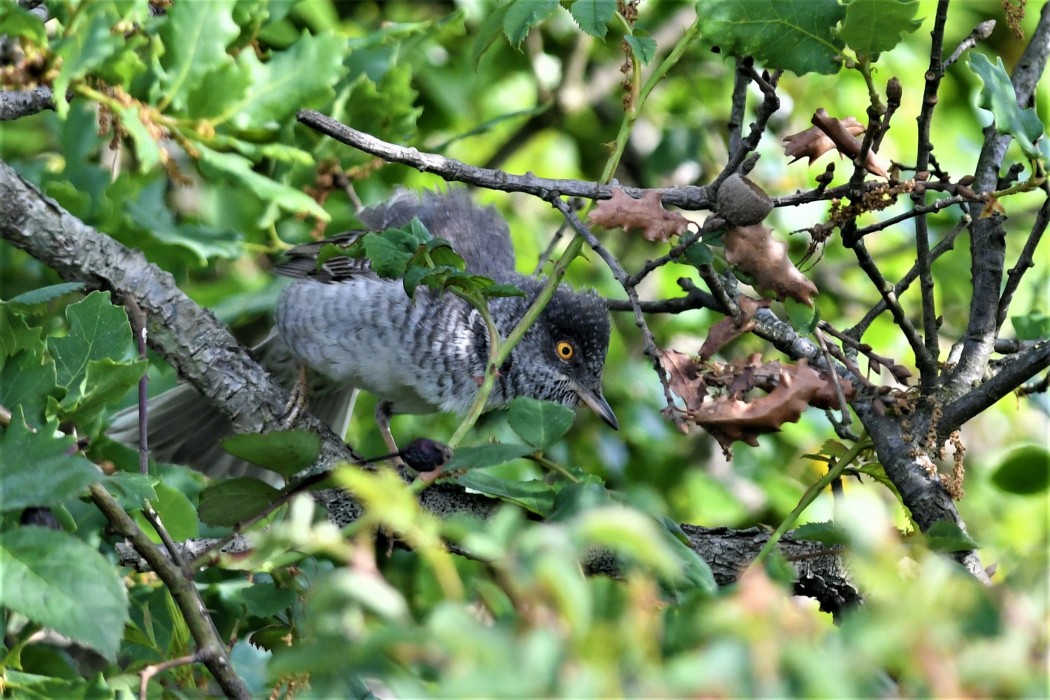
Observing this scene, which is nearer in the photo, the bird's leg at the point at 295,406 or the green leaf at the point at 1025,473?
the green leaf at the point at 1025,473

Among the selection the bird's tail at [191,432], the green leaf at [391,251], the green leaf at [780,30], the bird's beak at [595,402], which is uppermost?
the green leaf at [780,30]

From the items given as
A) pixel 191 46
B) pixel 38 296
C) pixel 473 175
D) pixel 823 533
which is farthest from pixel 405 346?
pixel 823 533

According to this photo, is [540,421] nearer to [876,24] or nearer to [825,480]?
[825,480]

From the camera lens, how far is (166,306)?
309 cm

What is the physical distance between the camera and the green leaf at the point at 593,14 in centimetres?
205

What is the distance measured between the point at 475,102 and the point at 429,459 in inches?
161

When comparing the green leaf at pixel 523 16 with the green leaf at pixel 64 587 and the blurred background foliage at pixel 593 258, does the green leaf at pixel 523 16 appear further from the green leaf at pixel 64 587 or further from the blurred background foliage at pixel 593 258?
the green leaf at pixel 64 587

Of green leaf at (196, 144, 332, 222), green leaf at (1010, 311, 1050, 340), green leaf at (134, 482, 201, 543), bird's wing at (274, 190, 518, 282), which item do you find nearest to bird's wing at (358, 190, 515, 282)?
bird's wing at (274, 190, 518, 282)

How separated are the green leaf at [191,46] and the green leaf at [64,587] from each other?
1422mm

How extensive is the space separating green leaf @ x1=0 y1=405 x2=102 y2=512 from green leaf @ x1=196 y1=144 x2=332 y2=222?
4.81 feet

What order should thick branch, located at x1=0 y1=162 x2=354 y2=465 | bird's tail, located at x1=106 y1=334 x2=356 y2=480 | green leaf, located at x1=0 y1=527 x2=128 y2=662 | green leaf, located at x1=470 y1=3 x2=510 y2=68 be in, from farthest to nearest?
bird's tail, located at x1=106 y1=334 x2=356 y2=480 < thick branch, located at x1=0 y1=162 x2=354 y2=465 < green leaf, located at x1=470 y1=3 x2=510 y2=68 < green leaf, located at x1=0 y1=527 x2=128 y2=662

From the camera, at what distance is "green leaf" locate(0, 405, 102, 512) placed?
1.49 meters

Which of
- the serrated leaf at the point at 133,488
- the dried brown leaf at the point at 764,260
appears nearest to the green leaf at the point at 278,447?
the serrated leaf at the point at 133,488

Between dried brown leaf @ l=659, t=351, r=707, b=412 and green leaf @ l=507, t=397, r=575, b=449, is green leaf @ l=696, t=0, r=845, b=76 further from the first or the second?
green leaf @ l=507, t=397, r=575, b=449
